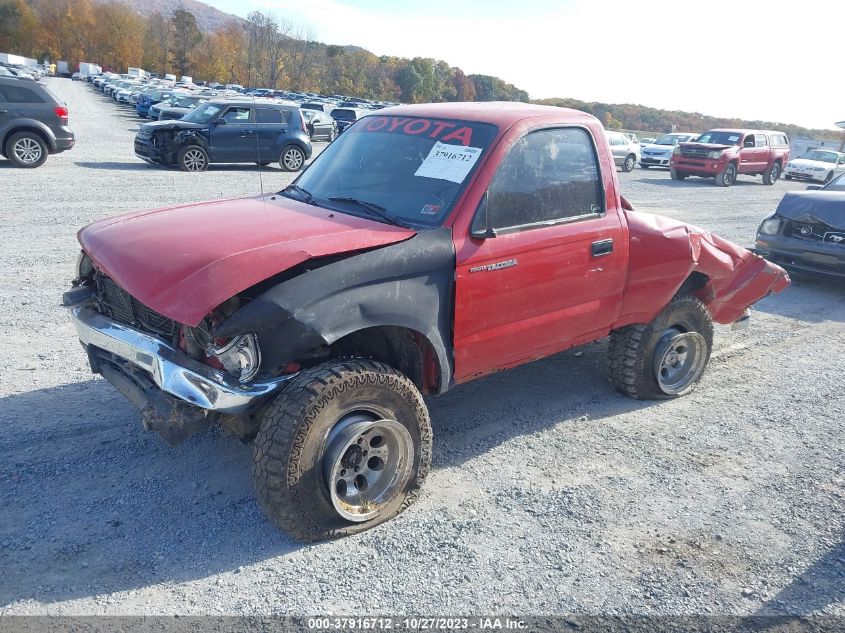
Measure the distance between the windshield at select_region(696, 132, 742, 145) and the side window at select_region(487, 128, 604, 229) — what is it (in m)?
21.2

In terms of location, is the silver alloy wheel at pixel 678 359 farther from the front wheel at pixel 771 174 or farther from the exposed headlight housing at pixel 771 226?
the front wheel at pixel 771 174

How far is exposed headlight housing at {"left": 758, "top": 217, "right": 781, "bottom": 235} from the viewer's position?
9.11m

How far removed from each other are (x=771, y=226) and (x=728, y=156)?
49.6 feet

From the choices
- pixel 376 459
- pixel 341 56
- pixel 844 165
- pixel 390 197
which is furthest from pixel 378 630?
pixel 341 56

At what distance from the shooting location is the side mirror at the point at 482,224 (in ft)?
12.2

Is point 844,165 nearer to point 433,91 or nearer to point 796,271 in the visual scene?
point 796,271

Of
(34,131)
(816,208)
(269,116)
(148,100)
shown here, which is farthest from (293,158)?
(148,100)

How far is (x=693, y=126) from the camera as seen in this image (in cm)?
7344

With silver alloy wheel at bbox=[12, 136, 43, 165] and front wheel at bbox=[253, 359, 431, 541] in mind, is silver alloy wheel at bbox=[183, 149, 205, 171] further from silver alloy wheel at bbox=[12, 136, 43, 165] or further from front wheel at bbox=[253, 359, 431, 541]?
front wheel at bbox=[253, 359, 431, 541]

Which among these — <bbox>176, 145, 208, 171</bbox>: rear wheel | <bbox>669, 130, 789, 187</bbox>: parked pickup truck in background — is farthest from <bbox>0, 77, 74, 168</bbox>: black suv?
<bbox>669, 130, 789, 187</bbox>: parked pickup truck in background

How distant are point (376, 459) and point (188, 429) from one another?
3.09ft

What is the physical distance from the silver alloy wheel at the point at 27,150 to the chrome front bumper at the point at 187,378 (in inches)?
535

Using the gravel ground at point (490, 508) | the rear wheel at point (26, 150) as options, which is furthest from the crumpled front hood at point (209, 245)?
the rear wheel at point (26, 150)

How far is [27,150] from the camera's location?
14.6m
